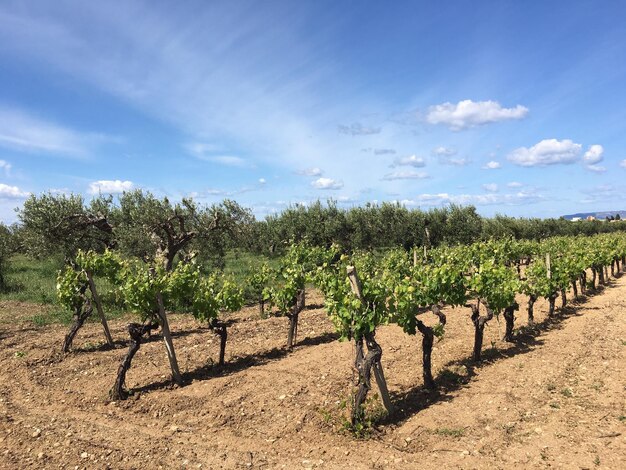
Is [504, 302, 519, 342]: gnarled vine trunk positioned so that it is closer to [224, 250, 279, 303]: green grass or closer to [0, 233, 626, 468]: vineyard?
[0, 233, 626, 468]: vineyard

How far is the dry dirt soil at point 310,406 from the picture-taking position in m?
6.15

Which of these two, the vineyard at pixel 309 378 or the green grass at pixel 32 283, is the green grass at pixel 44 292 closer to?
the green grass at pixel 32 283

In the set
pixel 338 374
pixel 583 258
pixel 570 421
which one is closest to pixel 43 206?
pixel 338 374

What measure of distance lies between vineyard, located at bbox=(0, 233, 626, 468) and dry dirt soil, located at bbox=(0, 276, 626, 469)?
3 cm

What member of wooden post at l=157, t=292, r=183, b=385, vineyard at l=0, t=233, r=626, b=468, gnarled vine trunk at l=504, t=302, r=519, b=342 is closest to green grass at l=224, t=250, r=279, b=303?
vineyard at l=0, t=233, r=626, b=468

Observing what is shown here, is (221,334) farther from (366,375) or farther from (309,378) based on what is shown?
(366,375)

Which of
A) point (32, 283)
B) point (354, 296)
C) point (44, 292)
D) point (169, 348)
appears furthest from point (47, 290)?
point (354, 296)

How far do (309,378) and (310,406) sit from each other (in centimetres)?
133

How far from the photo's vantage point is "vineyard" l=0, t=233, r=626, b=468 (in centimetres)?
645

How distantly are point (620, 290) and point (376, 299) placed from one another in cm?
1923

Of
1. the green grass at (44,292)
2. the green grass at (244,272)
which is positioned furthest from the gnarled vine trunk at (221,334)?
the green grass at (244,272)

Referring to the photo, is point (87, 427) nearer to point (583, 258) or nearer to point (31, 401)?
point (31, 401)

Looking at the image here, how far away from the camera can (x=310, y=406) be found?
7.68m

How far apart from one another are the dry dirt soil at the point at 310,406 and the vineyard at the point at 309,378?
3cm
